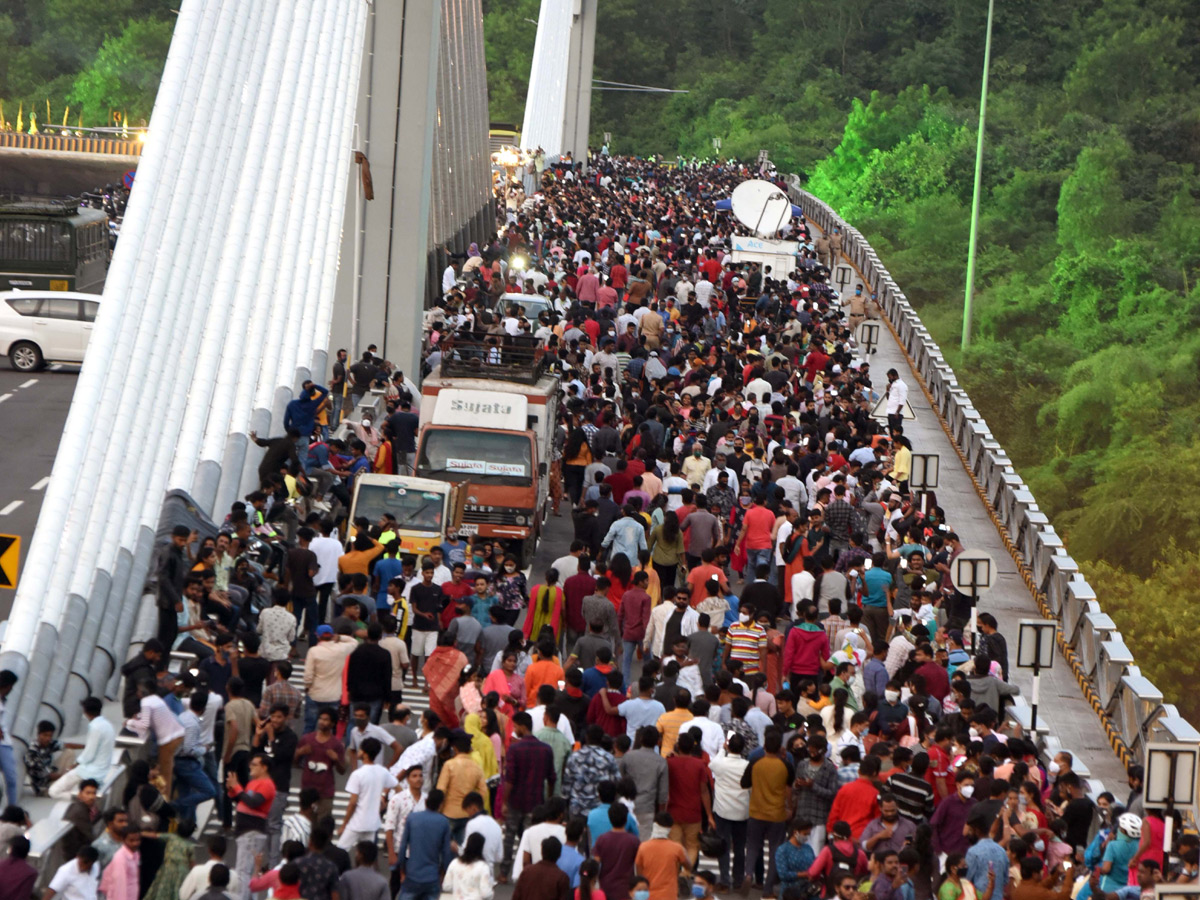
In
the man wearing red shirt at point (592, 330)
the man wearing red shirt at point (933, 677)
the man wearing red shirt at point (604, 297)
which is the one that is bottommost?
the man wearing red shirt at point (933, 677)

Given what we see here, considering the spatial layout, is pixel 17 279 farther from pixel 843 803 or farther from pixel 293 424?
pixel 843 803

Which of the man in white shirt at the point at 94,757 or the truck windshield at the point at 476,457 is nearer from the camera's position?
the man in white shirt at the point at 94,757

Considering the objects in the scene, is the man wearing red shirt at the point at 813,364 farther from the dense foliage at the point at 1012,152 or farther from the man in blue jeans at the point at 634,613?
the dense foliage at the point at 1012,152

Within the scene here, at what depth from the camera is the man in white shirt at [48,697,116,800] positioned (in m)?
11.3

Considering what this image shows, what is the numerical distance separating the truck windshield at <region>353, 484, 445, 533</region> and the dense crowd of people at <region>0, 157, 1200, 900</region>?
0.47 m

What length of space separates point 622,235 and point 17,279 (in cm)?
1436

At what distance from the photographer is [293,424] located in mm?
Result: 20797

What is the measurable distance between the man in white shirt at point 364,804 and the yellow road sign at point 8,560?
463cm

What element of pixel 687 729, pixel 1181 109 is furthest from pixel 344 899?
pixel 1181 109

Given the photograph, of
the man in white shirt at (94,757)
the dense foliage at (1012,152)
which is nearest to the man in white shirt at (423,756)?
the man in white shirt at (94,757)

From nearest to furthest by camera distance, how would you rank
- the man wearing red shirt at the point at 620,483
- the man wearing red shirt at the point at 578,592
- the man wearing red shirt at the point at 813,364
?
the man wearing red shirt at the point at 578,592, the man wearing red shirt at the point at 620,483, the man wearing red shirt at the point at 813,364

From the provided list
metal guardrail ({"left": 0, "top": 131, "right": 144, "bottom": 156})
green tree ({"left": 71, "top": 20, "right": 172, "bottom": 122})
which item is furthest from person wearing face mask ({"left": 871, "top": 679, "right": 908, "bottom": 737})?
green tree ({"left": 71, "top": 20, "right": 172, "bottom": 122})

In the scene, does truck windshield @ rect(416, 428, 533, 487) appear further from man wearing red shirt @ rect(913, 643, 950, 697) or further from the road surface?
man wearing red shirt @ rect(913, 643, 950, 697)

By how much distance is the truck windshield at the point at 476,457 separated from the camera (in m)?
21.0
